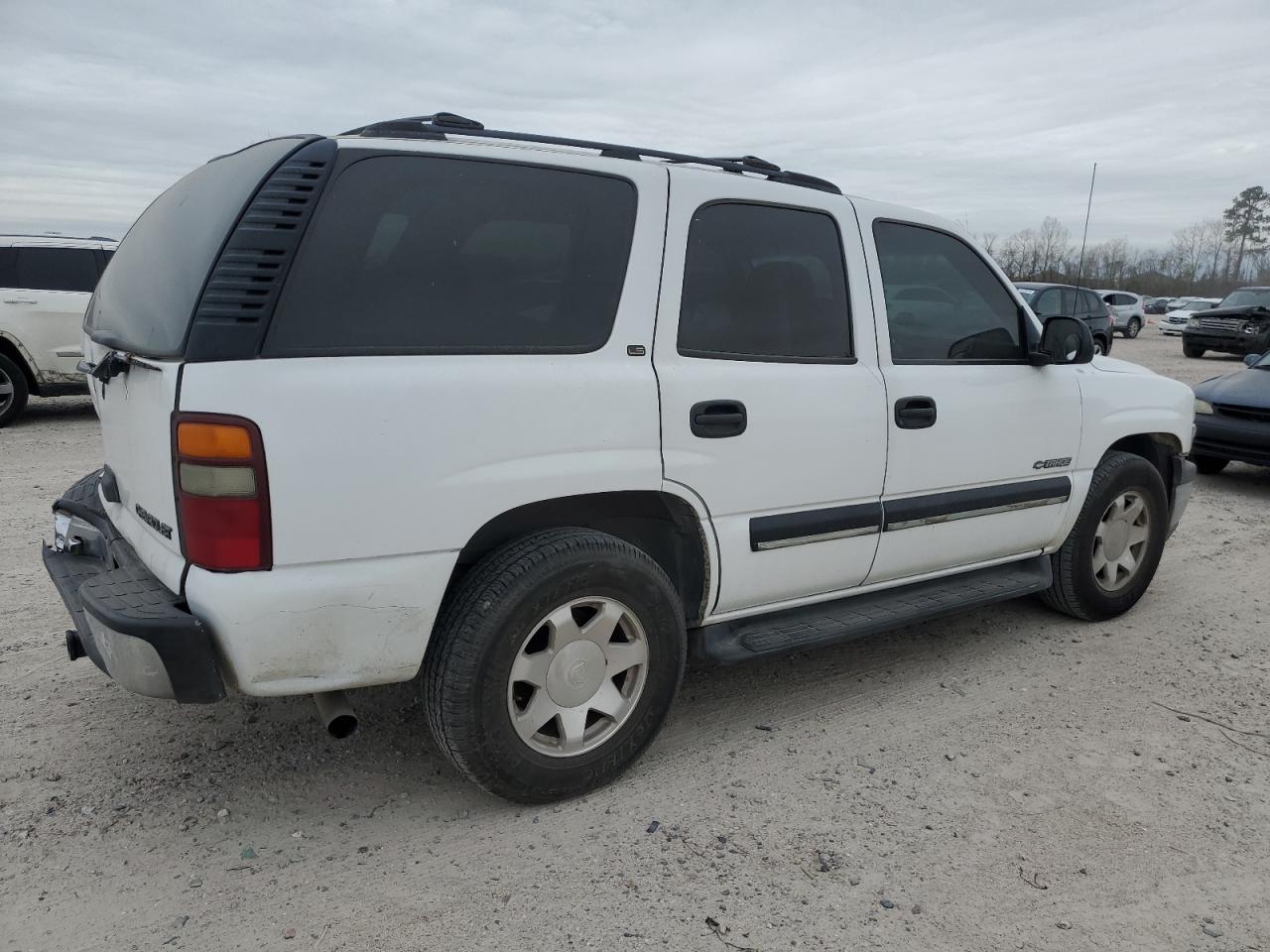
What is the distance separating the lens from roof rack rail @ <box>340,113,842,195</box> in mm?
2652

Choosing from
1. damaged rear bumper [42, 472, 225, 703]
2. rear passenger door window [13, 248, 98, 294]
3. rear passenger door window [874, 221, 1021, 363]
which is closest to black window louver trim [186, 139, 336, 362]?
damaged rear bumper [42, 472, 225, 703]

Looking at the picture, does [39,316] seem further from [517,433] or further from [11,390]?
[517,433]

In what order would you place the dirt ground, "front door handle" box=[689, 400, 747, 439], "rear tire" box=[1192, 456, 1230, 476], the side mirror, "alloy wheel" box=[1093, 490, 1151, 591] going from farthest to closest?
"rear tire" box=[1192, 456, 1230, 476]
"alloy wheel" box=[1093, 490, 1151, 591]
the side mirror
"front door handle" box=[689, 400, 747, 439]
the dirt ground

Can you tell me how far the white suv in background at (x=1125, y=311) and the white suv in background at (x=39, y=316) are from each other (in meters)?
28.3

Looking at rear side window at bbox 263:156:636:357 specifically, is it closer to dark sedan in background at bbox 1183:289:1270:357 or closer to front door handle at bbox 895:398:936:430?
front door handle at bbox 895:398:936:430

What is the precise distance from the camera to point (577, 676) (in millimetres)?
2773

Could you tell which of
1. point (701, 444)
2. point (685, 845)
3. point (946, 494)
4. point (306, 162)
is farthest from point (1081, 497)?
point (306, 162)

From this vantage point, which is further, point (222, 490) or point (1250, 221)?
point (1250, 221)

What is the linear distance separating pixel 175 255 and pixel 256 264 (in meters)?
0.42

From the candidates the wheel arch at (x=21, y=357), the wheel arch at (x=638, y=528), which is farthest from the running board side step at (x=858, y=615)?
the wheel arch at (x=21, y=357)

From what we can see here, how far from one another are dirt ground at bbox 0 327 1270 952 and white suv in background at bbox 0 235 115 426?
6032 millimetres

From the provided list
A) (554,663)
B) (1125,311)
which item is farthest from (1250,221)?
(554,663)

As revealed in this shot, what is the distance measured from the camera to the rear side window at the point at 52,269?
29.6 feet

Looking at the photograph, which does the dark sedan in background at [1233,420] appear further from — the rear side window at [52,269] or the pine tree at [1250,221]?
the pine tree at [1250,221]
